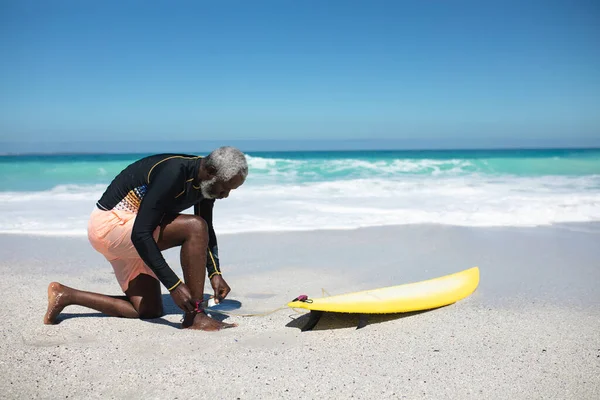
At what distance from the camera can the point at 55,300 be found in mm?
3090

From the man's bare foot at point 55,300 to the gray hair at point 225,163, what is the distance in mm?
1252

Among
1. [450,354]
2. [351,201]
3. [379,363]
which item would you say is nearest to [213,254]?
[379,363]

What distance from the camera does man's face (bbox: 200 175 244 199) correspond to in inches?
110

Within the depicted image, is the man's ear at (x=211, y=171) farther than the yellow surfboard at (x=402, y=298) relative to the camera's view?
No

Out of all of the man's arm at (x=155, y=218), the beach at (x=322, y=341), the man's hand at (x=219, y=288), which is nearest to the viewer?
the beach at (x=322, y=341)

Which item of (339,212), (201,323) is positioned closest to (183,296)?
(201,323)

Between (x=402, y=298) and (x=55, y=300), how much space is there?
217cm

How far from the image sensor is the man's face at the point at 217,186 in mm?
2805

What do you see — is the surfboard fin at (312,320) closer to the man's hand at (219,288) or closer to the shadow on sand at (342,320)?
the shadow on sand at (342,320)

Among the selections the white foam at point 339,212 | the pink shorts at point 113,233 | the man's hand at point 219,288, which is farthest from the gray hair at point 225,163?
the white foam at point 339,212

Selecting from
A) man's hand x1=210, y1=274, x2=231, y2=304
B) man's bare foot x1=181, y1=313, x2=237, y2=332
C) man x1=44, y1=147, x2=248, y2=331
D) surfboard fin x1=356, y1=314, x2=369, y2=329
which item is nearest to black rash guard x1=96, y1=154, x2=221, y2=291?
man x1=44, y1=147, x2=248, y2=331

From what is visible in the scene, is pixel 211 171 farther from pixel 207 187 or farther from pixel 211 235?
pixel 211 235

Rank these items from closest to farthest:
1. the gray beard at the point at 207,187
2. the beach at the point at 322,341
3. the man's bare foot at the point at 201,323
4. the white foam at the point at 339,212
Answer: the beach at the point at 322,341 → the gray beard at the point at 207,187 → the man's bare foot at the point at 201,323 → the white foam at the point at 339,212

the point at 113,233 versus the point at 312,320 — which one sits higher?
the point at 113,233
